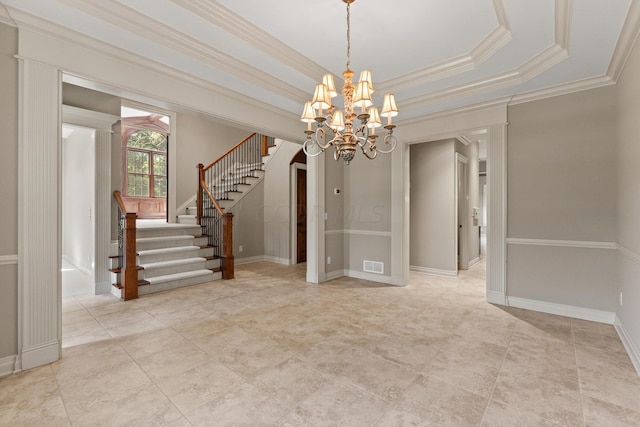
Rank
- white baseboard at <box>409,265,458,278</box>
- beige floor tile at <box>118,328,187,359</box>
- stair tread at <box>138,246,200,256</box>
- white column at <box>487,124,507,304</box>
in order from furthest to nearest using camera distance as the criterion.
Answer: white baseboard at <box>409,265,458,278</box>, stair tread at <box>138,246,200,256</box>, white column at <box>487,124,507,304</box>, beige floor tile at <box>118,328,187,359</box>

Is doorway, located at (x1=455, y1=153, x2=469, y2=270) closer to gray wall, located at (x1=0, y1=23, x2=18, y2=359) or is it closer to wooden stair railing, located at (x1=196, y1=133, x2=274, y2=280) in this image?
wooden stair railing, located at (x1=196, y1=133, x2=274, y2=280)

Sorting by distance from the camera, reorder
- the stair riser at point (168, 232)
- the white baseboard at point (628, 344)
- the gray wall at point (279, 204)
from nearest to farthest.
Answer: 1. the white baseboard at point (628, 344)
2. the stair riser at point (168, 232)
3. the gray wall at point (279, 204)

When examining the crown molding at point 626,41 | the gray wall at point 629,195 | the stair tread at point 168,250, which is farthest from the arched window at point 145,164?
the gray wall at point 629,195

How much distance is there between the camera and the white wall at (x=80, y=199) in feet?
15.0

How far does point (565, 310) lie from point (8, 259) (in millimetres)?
5370

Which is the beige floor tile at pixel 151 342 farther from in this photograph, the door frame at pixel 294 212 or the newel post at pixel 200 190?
the door frame at pixel 294 212

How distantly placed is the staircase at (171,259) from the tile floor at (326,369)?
26.5 inches

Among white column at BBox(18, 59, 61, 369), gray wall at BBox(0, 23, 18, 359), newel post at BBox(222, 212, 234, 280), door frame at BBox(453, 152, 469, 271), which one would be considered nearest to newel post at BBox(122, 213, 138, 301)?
newel post at BBox(222, 212, 234, 280)

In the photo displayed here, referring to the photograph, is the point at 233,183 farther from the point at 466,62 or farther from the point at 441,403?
the point at 441,403

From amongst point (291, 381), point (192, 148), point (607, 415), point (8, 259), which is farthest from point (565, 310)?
point (192, 148)

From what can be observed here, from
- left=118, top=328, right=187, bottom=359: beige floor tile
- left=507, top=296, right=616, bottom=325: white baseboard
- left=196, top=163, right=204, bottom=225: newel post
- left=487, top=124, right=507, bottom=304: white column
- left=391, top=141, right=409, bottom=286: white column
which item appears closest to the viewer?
left=118, top=328, right=187, bottom=359: beige floor tile

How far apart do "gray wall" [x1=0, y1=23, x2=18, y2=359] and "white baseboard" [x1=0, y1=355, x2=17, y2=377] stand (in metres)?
0.03

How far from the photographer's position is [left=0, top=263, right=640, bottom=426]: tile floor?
177 cm

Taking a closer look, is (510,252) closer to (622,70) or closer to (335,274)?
(622,70)
